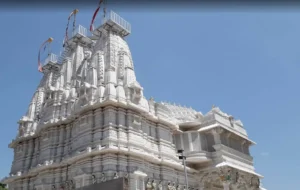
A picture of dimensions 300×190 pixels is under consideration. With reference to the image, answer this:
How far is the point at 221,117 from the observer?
35469 millimetres

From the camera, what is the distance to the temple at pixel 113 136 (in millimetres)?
26641

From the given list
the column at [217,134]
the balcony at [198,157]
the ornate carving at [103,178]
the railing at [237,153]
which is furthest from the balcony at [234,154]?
the ornate carving at [103,178]

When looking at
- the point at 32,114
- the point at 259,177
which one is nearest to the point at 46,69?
the point at 32,114

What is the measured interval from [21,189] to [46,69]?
15709mm

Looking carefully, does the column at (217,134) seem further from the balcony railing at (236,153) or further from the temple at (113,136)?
the balcony railing at (236,153)

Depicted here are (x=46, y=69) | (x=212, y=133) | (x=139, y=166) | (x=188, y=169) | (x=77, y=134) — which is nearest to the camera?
(x=139, y=166)

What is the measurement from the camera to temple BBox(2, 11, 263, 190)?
87.4ft

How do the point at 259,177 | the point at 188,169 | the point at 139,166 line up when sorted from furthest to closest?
the point at 259,177, the point at 188,169, the point at 139,166

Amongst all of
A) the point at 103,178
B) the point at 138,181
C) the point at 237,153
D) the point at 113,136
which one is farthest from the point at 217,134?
the point at 103,178

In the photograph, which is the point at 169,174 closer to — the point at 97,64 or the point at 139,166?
the point at 139,166

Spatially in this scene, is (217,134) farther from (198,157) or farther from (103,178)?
(103,178)

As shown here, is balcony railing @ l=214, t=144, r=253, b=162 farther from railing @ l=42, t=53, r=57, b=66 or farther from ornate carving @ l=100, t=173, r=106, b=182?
railing @ l=42, t=53, r=57, b=66

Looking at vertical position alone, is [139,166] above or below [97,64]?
below

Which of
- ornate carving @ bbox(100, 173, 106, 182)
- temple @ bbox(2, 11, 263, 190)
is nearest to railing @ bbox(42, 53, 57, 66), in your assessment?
temple @ bbox(2, 11, 263, 190)
